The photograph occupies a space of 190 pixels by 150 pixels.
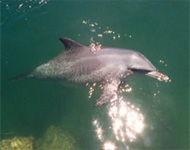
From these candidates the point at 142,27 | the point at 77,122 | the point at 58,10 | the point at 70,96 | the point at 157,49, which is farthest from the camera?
the point at 58,10

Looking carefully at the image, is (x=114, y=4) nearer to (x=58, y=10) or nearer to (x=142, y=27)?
(x=142, y=27)

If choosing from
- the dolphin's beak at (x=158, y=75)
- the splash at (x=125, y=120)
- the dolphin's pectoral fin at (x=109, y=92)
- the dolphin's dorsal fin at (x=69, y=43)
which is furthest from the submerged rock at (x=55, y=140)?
the dolphin's beak at (x=158, y=75)

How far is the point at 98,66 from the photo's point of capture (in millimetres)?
7883

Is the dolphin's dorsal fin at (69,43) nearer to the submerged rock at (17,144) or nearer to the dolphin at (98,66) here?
the dolphin at (98,66)

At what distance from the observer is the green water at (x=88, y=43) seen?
793 cm

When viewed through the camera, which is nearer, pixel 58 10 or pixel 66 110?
pixel 66 110

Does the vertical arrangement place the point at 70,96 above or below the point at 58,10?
below

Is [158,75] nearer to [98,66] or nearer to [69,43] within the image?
[98,66]

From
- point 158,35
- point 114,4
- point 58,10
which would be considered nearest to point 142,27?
point 158,35

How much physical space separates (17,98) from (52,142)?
2873mm

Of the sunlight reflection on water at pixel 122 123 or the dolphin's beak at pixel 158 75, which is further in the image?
the dolphin's beak at pixel 158 75

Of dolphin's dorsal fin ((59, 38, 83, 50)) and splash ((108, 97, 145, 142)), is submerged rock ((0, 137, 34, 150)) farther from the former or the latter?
dolphin's dorsal fin ((59, 38, 83, 50))

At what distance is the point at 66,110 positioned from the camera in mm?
8727

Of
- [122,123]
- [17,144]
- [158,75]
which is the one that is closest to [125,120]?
[122,123]
